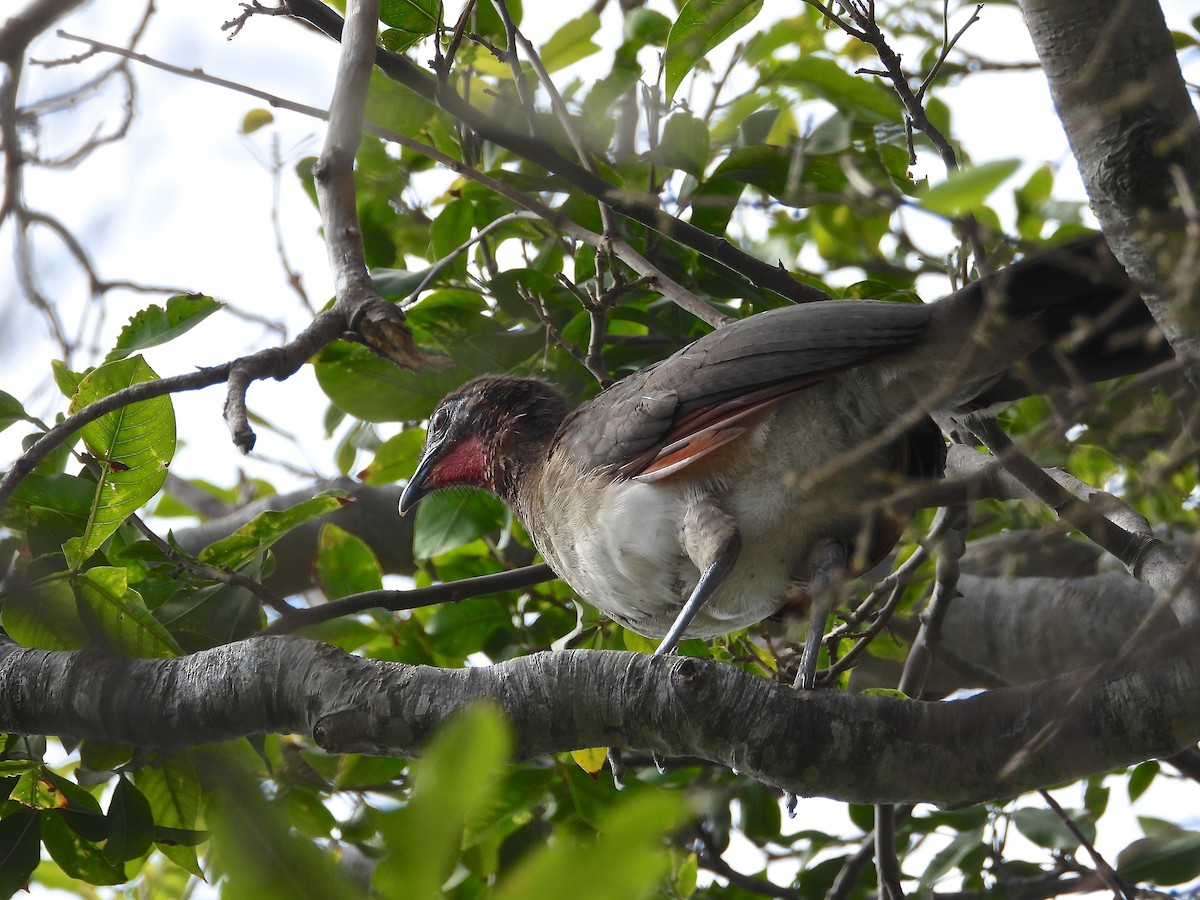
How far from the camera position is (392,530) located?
15.2 ft

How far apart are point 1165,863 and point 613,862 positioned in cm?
320

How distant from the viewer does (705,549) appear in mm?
2666

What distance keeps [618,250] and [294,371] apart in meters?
1.27

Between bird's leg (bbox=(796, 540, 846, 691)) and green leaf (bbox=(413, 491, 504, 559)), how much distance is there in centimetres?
116

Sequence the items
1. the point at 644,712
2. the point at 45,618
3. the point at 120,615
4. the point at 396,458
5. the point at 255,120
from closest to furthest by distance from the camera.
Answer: the point at 644,712
the point at 45,618
the point at 120,615
the point at 396,458
the point at 255,120

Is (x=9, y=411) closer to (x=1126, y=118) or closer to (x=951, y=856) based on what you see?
(x=1126, y=118)

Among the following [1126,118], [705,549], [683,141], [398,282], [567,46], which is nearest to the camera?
[1126,118]

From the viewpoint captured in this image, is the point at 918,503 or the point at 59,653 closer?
the point at 59,653

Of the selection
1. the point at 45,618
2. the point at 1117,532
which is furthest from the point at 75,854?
the point at 1117,532

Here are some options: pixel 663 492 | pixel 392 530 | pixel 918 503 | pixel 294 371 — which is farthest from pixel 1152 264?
pixel 392 530

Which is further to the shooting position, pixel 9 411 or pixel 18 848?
pixel 9 411

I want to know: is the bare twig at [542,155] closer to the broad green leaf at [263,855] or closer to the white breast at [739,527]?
the white breast at [739,527]

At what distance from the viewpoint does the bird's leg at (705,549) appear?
8.64ft

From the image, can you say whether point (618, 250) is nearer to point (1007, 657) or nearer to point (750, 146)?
point (750, 146)
